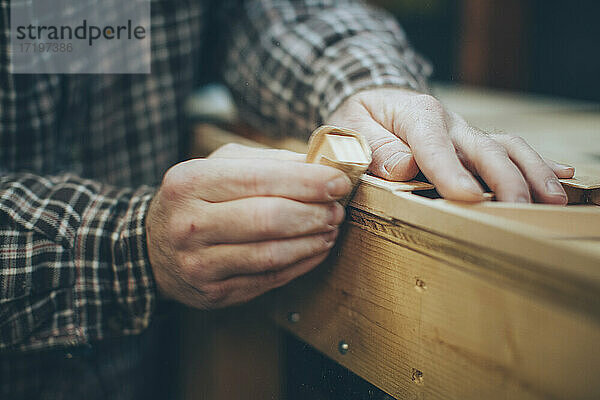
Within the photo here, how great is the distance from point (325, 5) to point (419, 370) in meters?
0.58

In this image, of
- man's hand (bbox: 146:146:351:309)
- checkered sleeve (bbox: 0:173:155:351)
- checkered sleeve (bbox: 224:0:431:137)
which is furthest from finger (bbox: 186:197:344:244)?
checkered sleeve (bbox: 224:0:431:137)

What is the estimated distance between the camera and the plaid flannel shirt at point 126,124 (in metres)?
0.45

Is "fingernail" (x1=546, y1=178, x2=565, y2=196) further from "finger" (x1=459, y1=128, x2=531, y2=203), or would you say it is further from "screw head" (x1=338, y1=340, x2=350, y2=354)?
"screw head" (x1=338, y1=340, x2=350, y2=354)

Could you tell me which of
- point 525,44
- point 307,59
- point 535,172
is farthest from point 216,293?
point 525,44

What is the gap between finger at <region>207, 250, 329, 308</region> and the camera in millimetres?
389

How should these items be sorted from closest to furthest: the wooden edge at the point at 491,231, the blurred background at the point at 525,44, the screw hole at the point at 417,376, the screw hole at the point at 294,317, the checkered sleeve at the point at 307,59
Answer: the wooden edge at the point at 491,231
the screw hole at the point at 417,376
the screw hole at the point at 294,317
the checkered sleeve at the point at 307,59
the blurred background at the point at 525,44

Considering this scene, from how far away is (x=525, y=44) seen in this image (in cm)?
143

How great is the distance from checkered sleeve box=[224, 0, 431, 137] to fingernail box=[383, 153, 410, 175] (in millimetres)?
187

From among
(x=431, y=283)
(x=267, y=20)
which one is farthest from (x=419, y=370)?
(x=267, y=20)

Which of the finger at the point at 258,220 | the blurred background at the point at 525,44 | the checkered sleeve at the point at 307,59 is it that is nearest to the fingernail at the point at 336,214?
the finger at the point at 258,220

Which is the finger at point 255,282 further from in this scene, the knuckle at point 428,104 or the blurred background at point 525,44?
the blurred background at point 525,44

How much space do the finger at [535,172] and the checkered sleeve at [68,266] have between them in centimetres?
31

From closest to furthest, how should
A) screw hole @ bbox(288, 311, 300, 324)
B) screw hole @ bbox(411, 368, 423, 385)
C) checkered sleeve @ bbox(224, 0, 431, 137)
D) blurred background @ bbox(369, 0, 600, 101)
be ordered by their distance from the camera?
screw hole @ bbox(411, 368, 423, 385), screw hole @ bbox(288, 311, 300, 324), checkered sleeve @ bbox(224, 0, 431, 137), blurred background @ bbox(369, 0, 600, 101)

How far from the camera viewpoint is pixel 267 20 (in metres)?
0.74
